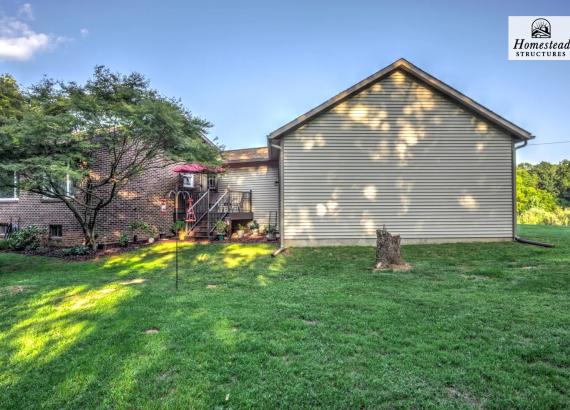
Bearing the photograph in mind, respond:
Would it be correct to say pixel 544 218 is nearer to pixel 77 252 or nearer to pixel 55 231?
pixel 77 252

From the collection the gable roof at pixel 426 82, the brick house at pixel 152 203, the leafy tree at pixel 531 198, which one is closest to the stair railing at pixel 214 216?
the brick house at pixel 152 203

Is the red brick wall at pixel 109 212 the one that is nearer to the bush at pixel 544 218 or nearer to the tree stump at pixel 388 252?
the tree stump at pixel 388 252

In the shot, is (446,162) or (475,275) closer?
(475,275)

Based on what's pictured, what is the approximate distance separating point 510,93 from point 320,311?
20.2m

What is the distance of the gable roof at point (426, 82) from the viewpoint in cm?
1005

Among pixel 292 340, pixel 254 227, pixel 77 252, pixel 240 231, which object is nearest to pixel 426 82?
pixel 254 227

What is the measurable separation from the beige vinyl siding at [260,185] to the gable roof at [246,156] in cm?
39

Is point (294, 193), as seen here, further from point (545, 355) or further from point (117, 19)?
point (117, 19)

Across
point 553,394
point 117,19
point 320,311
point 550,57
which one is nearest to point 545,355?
point 553,394

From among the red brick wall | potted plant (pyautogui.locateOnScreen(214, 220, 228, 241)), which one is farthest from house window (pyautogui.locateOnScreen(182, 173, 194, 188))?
potted plant (pyautogui.locateOnScreen(214, 220, 228, 241))

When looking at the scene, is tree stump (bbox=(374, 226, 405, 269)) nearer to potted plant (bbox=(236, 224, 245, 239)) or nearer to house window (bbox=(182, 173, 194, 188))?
potted plant (bbox=(236, 224, 245, 239))

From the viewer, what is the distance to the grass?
255 cm

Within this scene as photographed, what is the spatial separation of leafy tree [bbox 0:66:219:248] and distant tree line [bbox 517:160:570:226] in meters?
32.7

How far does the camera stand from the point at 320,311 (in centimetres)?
Result: 445
